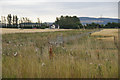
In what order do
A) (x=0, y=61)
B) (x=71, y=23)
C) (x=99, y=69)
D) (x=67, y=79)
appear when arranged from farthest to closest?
(x=71, y=23)
(x=0, y=61)
(x=99, y=69)
(x=67, y=79)

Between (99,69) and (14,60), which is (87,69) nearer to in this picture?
(99,69)

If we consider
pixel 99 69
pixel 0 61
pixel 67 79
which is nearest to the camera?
pixel 67 79

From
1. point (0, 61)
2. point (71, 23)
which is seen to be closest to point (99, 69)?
point (0, 61)

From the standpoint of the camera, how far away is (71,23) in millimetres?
97375

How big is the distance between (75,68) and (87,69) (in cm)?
29

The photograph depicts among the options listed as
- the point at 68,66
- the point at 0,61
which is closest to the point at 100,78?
the point at 68,66

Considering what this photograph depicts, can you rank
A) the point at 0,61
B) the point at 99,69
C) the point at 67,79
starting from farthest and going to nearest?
the point at 0,61, the point at 99,69, the point at 67,79

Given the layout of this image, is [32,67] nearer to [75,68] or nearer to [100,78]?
[75,68]

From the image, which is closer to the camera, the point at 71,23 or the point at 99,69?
the point at 99,69

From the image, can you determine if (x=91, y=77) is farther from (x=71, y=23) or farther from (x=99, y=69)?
A: (x=71, y=23)

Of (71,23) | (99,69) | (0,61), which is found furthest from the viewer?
(71,23)

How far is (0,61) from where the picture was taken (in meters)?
5.96

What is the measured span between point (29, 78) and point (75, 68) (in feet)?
3.73

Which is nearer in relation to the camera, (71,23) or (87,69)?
(87,69)
